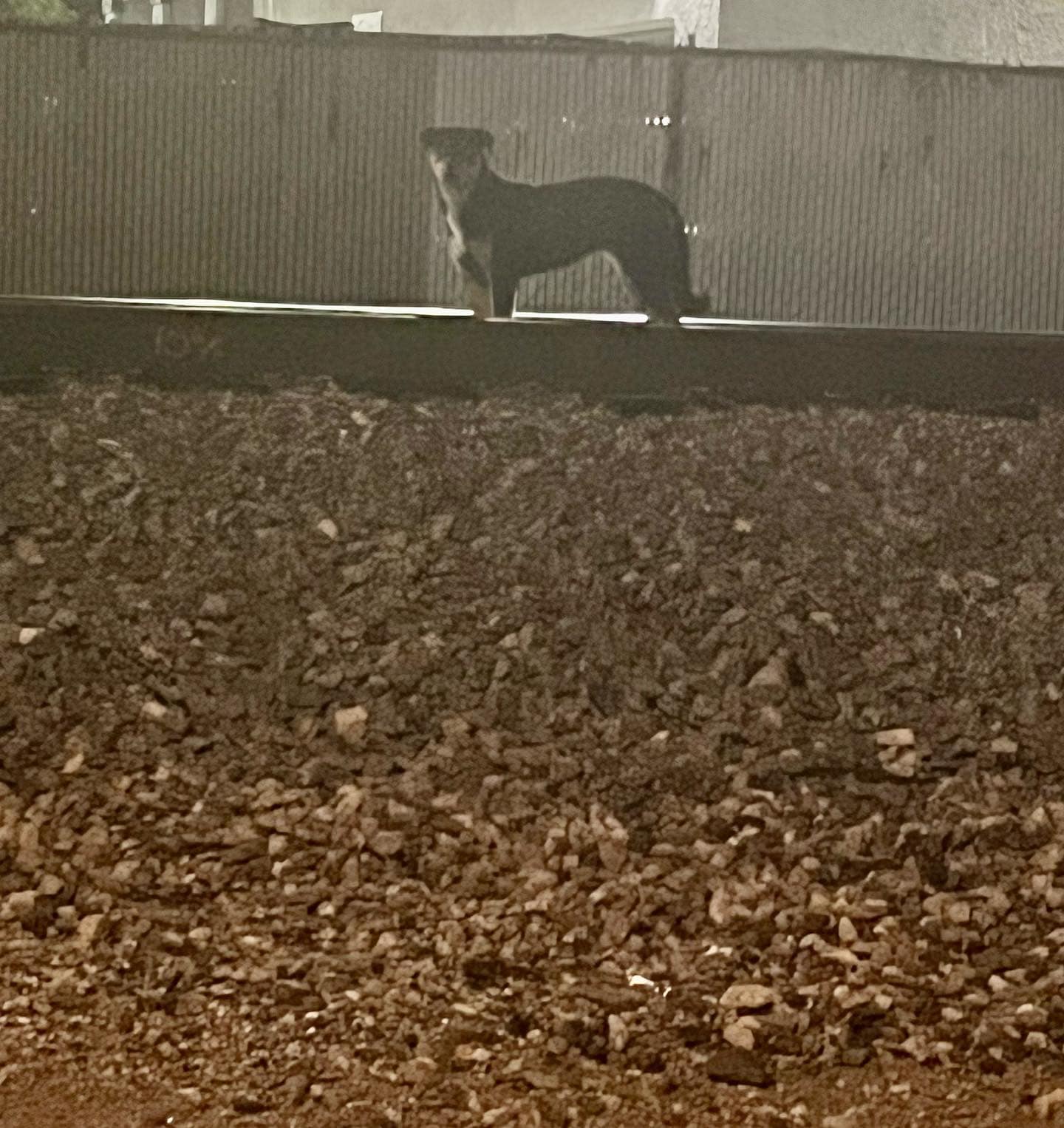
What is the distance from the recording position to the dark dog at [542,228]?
27.7 ft

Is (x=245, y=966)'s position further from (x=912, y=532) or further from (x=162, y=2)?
(x=162, y=2)

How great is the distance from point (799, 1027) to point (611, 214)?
17.7 ft

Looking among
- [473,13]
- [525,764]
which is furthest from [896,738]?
[473,13]

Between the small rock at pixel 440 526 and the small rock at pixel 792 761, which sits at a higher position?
the small rock at pixel 440 526

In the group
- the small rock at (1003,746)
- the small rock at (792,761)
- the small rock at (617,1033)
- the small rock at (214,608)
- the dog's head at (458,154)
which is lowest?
the small rock at (617,1033)

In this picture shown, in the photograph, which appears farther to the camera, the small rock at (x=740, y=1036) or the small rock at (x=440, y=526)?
the small rock at (x=440, y=526)

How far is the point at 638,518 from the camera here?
659 cm

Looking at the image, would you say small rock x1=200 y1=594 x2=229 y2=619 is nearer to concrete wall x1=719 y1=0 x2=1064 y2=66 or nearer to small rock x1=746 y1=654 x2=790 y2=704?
small rock x1=746 y1=654 x2=790 y2=704

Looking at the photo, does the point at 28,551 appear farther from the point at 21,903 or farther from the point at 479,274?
the point at 479,274

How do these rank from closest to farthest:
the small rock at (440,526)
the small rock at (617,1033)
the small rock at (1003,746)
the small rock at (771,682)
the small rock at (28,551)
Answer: the small rock at (617,1033) < the small rock at (1003,746) < the small rock at (771,682) < the small rock at (28,551) < the small rock at (440,526)

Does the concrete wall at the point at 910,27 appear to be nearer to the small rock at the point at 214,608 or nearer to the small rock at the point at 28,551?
the small rock at the point at 28,551

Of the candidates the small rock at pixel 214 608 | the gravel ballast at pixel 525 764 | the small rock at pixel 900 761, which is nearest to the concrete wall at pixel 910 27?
the gravel ballast at pixel 525 764

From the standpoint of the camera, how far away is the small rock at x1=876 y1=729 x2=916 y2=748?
5297mm

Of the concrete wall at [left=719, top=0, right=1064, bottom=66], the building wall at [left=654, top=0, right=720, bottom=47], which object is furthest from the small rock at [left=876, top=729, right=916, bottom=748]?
the concrete wall at [left=719, top=0, right=1064, bottom=66]
